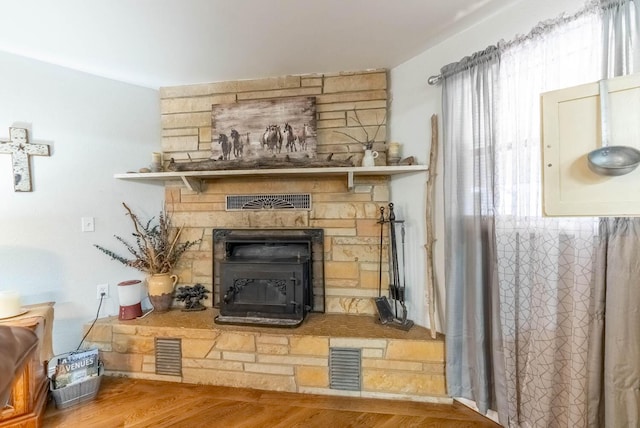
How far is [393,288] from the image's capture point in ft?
7.04

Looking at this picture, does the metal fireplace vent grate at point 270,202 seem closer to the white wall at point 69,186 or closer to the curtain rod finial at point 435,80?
the white wall at point 69,186

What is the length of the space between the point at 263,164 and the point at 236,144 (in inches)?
16.9

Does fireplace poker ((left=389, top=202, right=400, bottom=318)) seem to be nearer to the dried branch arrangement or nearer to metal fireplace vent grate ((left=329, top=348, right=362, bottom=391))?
metal fireplace vent grate ((left=329, top=348, right=362, bottom=391))

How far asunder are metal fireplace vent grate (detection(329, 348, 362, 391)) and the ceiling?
6.59ft

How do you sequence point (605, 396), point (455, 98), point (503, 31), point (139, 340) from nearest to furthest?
1. point (605, 396)
2. point (503, 31)
3. point (455, 98)
4. point (139, 340)

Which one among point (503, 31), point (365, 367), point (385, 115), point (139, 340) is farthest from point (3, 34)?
point (365, 367)

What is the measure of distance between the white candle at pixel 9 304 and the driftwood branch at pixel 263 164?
1.20m

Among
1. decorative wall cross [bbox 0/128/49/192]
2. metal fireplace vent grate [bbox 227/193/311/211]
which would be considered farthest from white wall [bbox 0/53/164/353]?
metal fireplace vent grate [bbox 227/193/311/211]

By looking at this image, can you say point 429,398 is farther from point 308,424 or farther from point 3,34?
point 3,34

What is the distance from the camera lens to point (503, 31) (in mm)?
1595

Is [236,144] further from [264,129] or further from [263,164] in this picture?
[263,164]

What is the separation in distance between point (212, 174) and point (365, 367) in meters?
1.71

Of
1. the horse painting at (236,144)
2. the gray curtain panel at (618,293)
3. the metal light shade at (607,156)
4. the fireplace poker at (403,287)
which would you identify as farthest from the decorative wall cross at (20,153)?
the gray curtain panel at (618,293)

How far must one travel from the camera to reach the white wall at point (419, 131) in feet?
6.06
